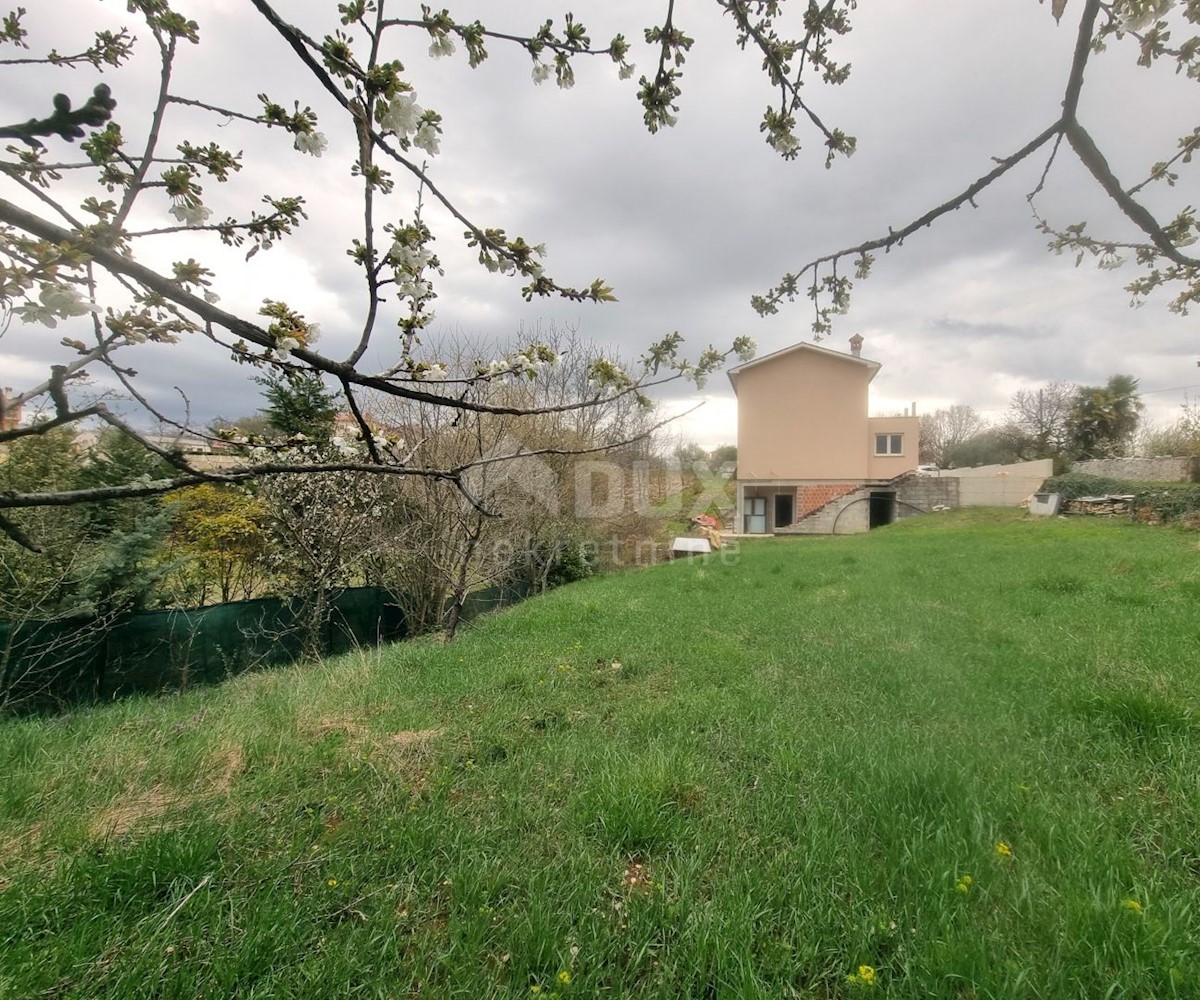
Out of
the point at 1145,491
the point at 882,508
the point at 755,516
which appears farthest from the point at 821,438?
the point at 1145,491

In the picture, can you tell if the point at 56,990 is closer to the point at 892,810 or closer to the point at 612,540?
the point at 892,810

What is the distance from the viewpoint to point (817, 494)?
22562 millimetres

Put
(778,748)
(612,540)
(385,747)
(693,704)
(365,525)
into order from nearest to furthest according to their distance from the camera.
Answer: (778,748)
(385,747)
(693,704)
(365,525)
(612,540)

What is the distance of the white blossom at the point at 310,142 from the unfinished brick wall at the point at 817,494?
2332cm

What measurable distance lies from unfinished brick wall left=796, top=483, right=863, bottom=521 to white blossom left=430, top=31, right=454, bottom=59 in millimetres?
23195

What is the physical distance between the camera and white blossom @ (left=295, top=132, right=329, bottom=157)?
154 centimetres

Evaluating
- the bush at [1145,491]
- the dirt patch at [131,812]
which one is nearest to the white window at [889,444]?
the bush at [1145,491]

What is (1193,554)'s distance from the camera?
8211mm

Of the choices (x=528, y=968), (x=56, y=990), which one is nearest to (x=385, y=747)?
(x=56, y=990)

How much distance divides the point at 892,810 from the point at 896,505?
75.6ft

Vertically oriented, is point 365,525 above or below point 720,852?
above

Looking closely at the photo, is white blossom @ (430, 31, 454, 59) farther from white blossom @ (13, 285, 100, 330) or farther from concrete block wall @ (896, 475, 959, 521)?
concrete block wall @ (896, 475, 959, 521)

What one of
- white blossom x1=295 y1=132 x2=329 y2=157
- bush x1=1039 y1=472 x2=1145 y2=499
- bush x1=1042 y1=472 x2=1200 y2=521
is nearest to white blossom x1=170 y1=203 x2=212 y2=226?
white blossom x1=295 y1=132 x2=329 y2=157

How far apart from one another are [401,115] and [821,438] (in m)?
23.4
